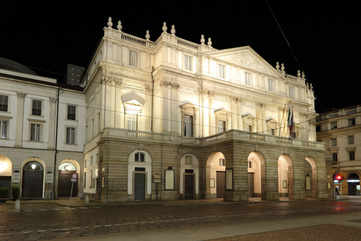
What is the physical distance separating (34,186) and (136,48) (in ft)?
65.1

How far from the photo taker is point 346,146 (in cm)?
5775

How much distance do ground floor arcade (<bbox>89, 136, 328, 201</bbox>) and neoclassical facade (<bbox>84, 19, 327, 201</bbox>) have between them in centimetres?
10

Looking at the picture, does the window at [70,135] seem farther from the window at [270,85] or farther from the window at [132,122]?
the window at [270,85]

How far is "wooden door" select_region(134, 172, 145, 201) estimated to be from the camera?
3284 centimetres

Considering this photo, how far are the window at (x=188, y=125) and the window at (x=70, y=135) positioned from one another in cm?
1452

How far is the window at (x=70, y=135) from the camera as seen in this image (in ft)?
134

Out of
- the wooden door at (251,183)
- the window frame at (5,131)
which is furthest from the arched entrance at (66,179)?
the wooden door at (251,183)

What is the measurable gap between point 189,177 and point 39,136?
18.6 meters

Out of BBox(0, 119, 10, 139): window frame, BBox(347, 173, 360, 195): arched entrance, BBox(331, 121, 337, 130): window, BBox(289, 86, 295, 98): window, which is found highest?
BBox(289, 86, 295, 98): window

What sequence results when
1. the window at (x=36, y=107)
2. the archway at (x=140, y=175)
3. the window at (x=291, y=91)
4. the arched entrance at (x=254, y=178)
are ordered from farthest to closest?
the window at (x=291, y=91), the window at (x=36, y=107), the arched entrance at (x=254, y=178), the archway at (x=140, y=175)

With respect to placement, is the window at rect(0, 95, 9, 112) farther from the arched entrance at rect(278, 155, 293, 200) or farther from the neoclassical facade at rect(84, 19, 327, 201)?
the arched entrance at rect(278, 155, 293, 200)

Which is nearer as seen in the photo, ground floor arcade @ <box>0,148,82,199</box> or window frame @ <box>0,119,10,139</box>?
ground floor arcade @ <box>0,148,82,199</box>

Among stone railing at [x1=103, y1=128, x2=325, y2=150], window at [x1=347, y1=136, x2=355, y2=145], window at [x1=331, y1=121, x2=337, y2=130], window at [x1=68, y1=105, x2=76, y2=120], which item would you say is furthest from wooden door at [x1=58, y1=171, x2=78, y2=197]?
window at [x1=331, y1=121, x2=337, y2=130]

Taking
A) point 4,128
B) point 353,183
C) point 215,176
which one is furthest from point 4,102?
point 353,183
